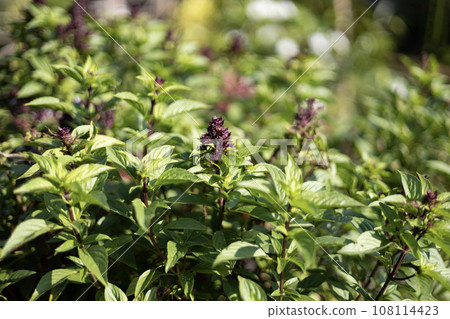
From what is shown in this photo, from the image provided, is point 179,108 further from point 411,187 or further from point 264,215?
point 411,187

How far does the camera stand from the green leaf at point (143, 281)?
1.02 meters

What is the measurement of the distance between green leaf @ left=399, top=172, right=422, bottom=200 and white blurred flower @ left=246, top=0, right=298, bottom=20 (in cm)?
409

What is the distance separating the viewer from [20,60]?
1914mm

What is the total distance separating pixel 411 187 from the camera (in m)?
1.09

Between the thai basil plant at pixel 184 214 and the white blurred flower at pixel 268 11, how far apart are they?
3.53m

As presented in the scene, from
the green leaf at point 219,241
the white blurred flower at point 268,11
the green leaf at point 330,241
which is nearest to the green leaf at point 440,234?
the green leaf at point 330,241

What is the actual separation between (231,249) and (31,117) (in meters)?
1.29

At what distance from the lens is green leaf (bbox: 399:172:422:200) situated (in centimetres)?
107

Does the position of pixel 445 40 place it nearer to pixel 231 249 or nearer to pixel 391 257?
pixel 391 257

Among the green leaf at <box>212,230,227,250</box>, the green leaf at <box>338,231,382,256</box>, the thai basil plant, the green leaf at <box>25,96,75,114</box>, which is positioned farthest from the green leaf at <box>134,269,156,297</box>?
the green leaf at <box>25,96,75,114</box>

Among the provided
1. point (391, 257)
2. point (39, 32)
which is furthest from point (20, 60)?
point (391, 257)

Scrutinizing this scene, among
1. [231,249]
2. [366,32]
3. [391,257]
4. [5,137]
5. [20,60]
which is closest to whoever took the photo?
[231,249]

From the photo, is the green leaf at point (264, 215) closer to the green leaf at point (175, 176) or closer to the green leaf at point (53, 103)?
the green leaf at point (175, 176)

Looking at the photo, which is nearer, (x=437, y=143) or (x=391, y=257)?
(x=391, y=257)
